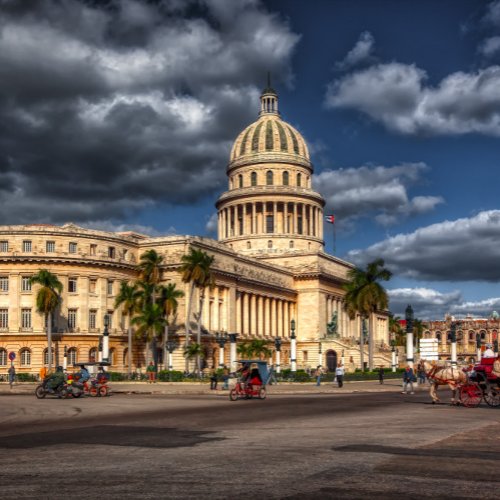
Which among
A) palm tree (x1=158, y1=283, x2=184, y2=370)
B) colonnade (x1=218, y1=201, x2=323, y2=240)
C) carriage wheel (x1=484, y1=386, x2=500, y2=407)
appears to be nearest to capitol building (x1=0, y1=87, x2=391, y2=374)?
colonnade (x1=218, y1=201, x2=323, y2=240)

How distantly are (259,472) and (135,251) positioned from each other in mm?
79613

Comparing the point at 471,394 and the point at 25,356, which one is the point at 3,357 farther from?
the point at 471,394

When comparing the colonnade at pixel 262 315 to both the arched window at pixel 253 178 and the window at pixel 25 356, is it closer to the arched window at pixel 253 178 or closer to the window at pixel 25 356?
the arched window at pixel 253 178

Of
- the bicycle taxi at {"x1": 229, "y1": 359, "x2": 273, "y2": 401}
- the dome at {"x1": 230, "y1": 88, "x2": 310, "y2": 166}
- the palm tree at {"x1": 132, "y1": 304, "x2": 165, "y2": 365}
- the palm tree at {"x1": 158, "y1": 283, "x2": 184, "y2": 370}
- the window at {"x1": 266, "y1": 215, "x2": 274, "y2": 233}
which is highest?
the dome at {"x1": 230, "y1": 88, "x2": 310, "y2": 166}

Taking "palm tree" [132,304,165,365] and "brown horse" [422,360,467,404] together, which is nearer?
"brown horse" [422,360,467,404]

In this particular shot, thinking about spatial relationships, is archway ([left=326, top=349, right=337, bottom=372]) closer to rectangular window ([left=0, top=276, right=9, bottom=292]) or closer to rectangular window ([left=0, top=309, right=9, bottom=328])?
rectangular window ([left=0, top=309, right=9, bottom=328])

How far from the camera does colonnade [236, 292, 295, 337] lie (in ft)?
338

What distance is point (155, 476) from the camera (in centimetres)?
1193

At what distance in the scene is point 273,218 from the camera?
12912 cm

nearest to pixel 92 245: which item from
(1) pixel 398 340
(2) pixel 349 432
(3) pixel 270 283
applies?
(3) pixel 270 283

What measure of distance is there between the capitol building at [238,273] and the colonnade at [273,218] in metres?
0.21

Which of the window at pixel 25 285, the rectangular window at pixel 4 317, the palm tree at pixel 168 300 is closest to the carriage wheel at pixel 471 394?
the palm tree at pixel 168 300

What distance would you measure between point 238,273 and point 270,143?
36535mm

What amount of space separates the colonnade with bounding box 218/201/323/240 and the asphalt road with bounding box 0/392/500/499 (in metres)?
102
